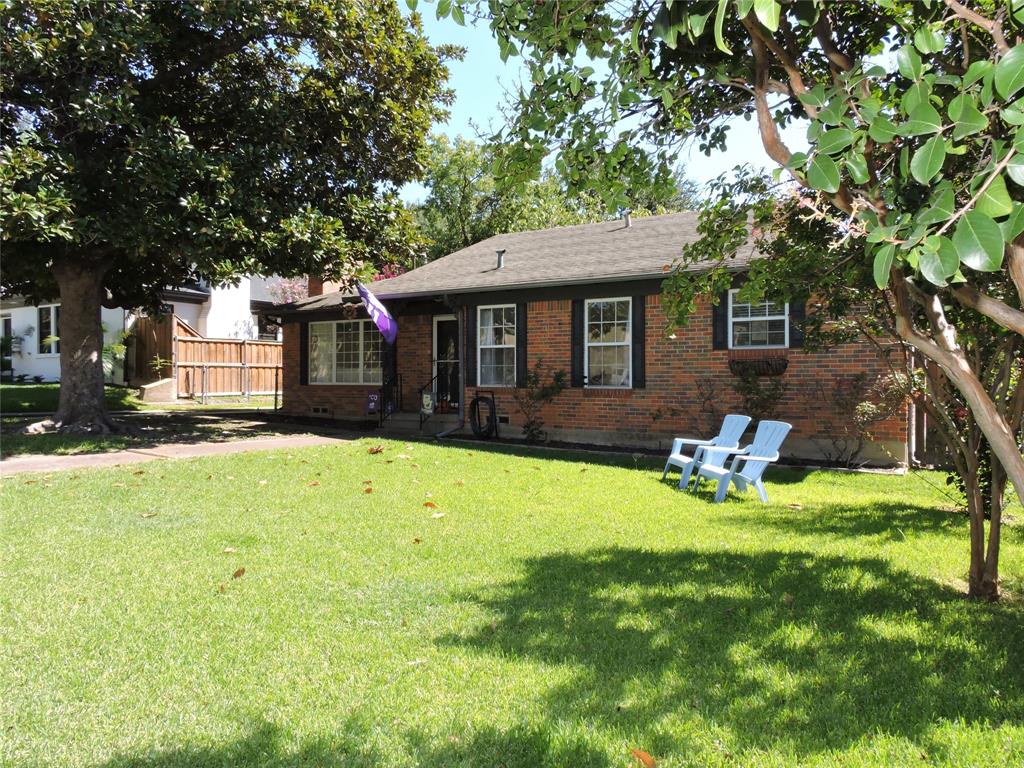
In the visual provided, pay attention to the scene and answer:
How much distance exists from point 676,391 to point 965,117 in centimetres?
1034

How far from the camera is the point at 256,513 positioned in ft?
21.6

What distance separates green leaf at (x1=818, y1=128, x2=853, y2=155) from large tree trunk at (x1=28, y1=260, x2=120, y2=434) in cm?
1398

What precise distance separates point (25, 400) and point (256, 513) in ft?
56.0

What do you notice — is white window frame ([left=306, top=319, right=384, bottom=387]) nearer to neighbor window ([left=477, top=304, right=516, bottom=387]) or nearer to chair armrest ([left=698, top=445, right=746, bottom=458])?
neighbor window ([left=477, top=304, right=516, bottom=387])

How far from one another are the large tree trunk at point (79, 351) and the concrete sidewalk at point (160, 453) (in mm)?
2232

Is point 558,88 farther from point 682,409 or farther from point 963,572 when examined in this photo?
point 682,409

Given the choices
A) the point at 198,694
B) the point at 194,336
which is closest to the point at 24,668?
the point at 198,694

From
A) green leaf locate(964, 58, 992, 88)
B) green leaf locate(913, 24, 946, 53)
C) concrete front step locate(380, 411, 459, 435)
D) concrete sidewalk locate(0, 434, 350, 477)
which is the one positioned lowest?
concrete sidewalk locate(0, 434, 350, 477)

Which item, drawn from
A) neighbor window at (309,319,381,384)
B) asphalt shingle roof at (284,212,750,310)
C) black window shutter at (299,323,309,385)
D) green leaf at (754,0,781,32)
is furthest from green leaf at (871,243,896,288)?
black window shutter at (299,323,309,385)

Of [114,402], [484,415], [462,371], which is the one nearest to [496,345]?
[462,371]

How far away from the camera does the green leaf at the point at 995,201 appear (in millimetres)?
1689

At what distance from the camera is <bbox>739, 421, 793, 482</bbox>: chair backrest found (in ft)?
24.5

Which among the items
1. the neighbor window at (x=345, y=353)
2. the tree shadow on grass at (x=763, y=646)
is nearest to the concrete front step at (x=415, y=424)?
the neighbor window at (x=345, y=353)

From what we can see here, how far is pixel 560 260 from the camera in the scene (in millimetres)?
14375
